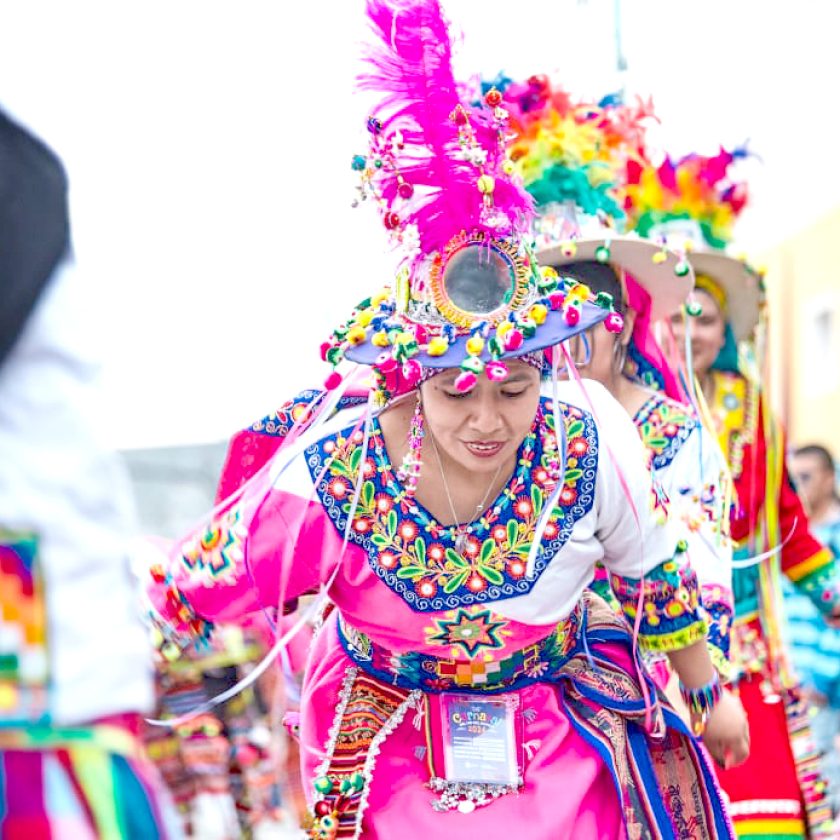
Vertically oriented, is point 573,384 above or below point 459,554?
above

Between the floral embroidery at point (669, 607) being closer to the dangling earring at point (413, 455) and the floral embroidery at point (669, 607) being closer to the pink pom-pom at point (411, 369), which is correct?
the dangling earring at point (413, 455)

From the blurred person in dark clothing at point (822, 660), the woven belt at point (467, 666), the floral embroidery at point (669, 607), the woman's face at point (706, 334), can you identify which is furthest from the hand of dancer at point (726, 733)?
the blurred person in dark clothing at point (822, 660)

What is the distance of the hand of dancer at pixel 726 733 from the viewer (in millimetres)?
3184

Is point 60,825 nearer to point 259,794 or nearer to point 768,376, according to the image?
point 768,376

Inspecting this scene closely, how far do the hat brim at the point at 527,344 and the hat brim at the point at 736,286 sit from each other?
2.06 m

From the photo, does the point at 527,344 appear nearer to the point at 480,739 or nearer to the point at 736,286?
the point at 480,739

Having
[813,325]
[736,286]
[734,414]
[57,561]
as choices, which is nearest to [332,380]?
[57,561]

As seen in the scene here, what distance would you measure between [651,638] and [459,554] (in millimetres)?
520

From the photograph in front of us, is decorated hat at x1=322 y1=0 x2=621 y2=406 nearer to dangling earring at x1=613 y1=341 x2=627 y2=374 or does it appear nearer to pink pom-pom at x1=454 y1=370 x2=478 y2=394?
pink pom-pom at x1=454 y1=370 x2=478 y2=394

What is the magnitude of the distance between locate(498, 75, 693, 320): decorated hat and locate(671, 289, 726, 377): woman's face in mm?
551

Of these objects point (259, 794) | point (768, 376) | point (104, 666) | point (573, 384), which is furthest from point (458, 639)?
point (259, 794)

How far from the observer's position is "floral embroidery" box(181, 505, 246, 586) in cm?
280

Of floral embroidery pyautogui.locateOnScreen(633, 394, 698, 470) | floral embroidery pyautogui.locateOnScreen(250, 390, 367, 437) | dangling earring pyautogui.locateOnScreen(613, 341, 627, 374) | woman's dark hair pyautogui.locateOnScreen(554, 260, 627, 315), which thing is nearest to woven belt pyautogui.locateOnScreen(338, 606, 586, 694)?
floral embroidery pyautogui.locateOnScreen(250, 390, 367, 437)

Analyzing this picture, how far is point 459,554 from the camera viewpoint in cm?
290
